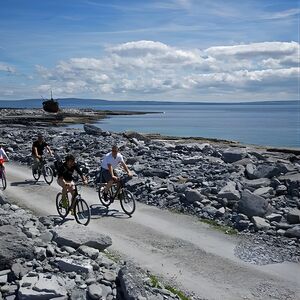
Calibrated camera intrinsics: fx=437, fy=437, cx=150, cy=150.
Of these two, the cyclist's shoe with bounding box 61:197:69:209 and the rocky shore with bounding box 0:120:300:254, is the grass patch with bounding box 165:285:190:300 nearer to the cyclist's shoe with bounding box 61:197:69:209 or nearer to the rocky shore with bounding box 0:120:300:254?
the rocky shore with bounding box 0:120:300:254

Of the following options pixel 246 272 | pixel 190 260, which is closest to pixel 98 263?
pixel 190 260

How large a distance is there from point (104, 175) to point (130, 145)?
20.0 m

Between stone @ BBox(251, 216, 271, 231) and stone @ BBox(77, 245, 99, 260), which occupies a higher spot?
stone @ BBox(77, 245, 99, 260)

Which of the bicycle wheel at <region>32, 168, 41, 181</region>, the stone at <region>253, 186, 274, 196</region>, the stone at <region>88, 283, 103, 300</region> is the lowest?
the stone at <region>253, 186, 274, 196</region>

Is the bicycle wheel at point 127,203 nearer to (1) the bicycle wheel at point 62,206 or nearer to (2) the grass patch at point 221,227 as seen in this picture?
(1) the bicycle wheel at point 62,206

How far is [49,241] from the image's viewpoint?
12180mm

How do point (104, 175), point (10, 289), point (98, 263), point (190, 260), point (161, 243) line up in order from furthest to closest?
point (104, 175), point (161, 243), point (190, 260), point (98, 263), point (10, 289)

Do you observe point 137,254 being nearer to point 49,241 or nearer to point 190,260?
point 190,260

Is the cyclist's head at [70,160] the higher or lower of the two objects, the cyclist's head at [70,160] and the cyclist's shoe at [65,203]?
the higher

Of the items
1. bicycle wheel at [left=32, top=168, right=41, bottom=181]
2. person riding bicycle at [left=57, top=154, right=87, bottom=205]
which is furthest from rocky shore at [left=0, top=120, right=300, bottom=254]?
person riding bicycle at [left=57, top=154, right=87, bottom=205]

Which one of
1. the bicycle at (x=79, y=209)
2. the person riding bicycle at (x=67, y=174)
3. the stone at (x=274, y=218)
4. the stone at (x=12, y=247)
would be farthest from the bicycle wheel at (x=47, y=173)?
the stone at (x=274, y=218)

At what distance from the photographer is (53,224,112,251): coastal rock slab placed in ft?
38.8

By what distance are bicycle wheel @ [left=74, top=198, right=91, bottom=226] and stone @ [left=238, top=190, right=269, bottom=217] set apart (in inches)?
219

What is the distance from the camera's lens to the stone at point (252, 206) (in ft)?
51.0
